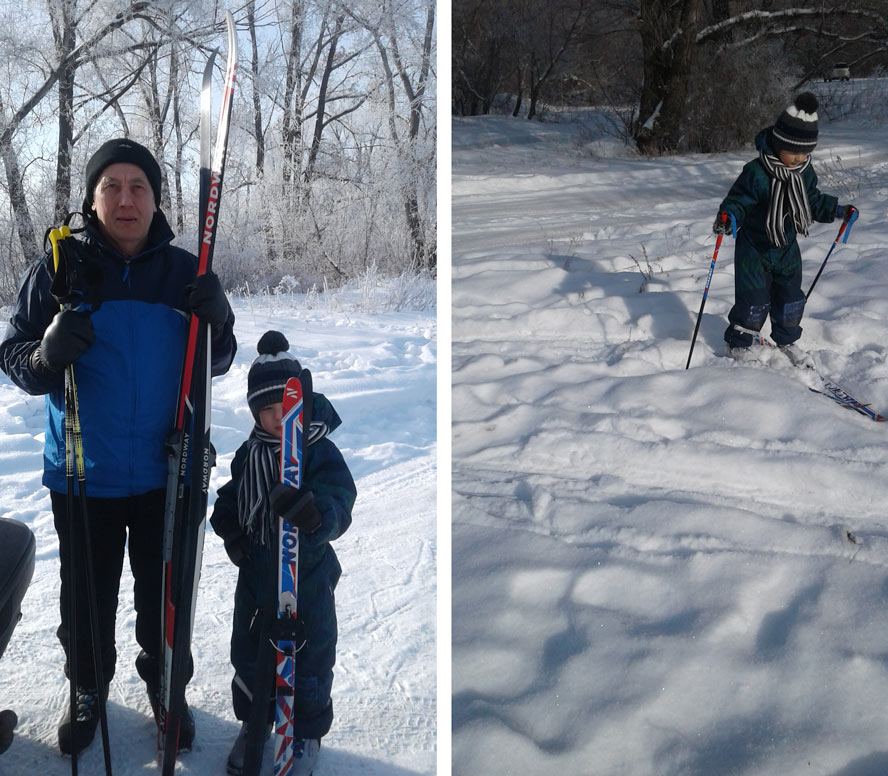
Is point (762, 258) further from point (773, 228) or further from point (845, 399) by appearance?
point (845, 399)

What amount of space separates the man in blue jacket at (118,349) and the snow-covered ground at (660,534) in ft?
2.90

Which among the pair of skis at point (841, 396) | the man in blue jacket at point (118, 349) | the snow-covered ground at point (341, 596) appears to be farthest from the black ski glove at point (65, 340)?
the pair of skis at point (841, 396)

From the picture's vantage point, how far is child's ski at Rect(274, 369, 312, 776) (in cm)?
180

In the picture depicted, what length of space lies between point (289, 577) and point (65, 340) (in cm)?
69

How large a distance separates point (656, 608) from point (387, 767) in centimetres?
78

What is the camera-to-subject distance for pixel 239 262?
12.7 ft

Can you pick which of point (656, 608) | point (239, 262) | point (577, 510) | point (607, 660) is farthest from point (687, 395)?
point (239, 262)

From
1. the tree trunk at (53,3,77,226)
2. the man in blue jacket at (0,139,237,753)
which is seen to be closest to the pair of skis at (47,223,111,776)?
the man in blue jacket at (0,139,237,753)

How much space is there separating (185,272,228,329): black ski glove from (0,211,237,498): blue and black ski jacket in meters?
0.09

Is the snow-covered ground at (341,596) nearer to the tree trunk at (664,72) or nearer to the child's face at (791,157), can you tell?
the child's face at (791,157)

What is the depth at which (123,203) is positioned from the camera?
71.7 inches

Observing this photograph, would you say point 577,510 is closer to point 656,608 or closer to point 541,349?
point 656,608

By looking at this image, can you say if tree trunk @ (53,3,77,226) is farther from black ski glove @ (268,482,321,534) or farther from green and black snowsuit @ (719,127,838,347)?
green and black snowsuit @ (719,127,838,347)

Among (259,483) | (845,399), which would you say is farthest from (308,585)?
(845,399)
